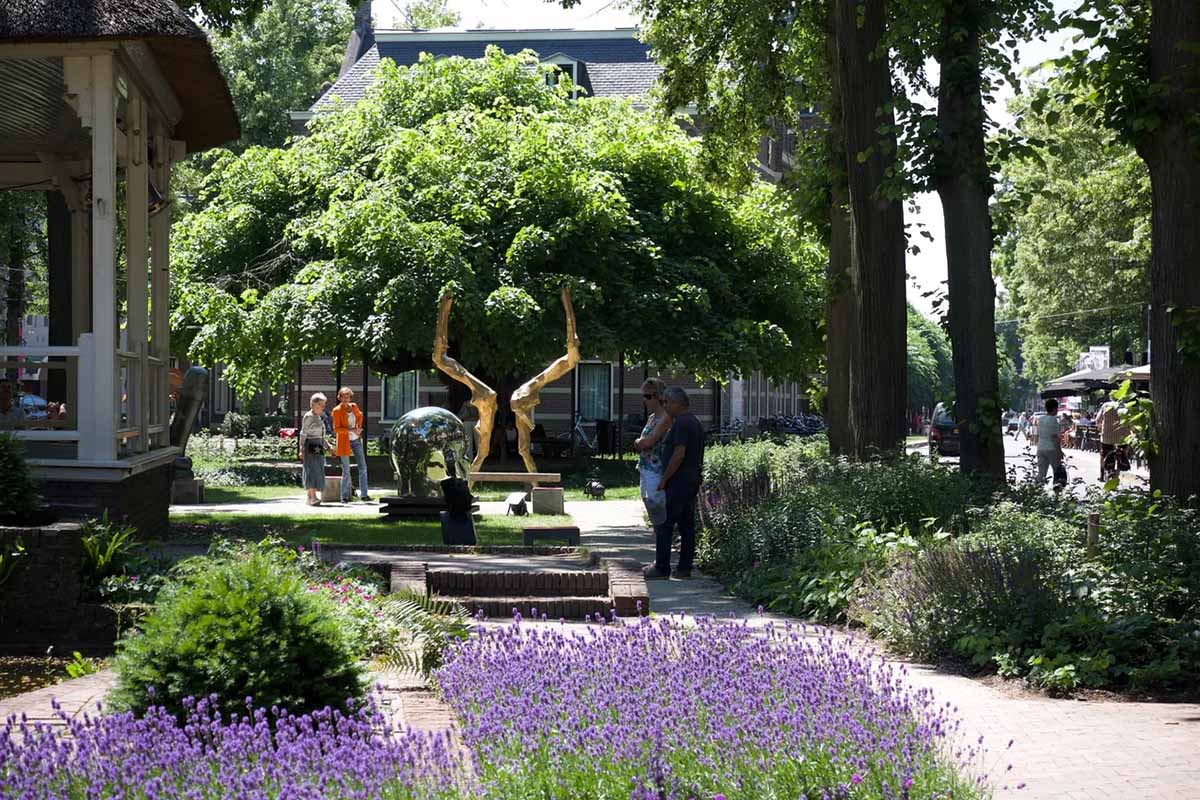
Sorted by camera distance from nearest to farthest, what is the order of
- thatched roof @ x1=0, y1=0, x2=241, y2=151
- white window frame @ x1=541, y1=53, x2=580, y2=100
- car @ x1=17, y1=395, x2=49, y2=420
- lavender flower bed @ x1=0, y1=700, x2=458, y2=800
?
lavender flower bed @ x1=0, y1=700, x2=458, y2=800, thatched roof @ x1=0, y1=0, x2=241, y2=151, car @ x1=17, y1=395, x2=49, y2=420, white window frame @ x1=541, y1=53, x2=580, y2=100

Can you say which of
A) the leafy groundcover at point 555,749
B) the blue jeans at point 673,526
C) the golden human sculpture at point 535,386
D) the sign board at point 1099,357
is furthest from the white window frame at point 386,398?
the leafy groundcover at point 555,749

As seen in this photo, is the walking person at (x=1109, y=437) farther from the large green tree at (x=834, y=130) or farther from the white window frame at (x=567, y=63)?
the white window frame at (x=567, y=63)

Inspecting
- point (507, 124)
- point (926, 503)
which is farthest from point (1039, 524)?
point (507, 124)

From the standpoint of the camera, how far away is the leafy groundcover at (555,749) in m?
5.11

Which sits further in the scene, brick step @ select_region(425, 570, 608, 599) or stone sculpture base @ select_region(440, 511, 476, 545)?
stone sculpture base @ select_region(440, 511, 476, 545)

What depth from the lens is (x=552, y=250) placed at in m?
32.8

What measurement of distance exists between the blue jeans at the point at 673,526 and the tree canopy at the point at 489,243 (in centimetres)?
1440

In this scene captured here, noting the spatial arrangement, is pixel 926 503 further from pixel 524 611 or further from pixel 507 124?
pixel 507 124

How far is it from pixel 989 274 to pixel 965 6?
274 centimetres

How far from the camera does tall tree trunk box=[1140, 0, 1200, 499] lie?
42.7 feet

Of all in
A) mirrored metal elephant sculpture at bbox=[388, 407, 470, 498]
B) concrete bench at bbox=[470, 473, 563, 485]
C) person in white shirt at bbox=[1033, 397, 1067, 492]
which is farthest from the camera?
person in white shirt at bbox=[1033, 397, 1067, 492]

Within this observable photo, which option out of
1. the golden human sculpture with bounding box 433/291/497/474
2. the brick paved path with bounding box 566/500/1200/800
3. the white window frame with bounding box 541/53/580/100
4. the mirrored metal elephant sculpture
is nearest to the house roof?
the white window frame with bounding box 541/53/580/100

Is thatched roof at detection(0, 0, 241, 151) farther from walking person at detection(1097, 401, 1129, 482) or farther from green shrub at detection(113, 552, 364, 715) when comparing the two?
walking person at detection(1097, 401, 1129, 482)

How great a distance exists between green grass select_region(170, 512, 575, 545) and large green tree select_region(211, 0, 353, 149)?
38.0 m
